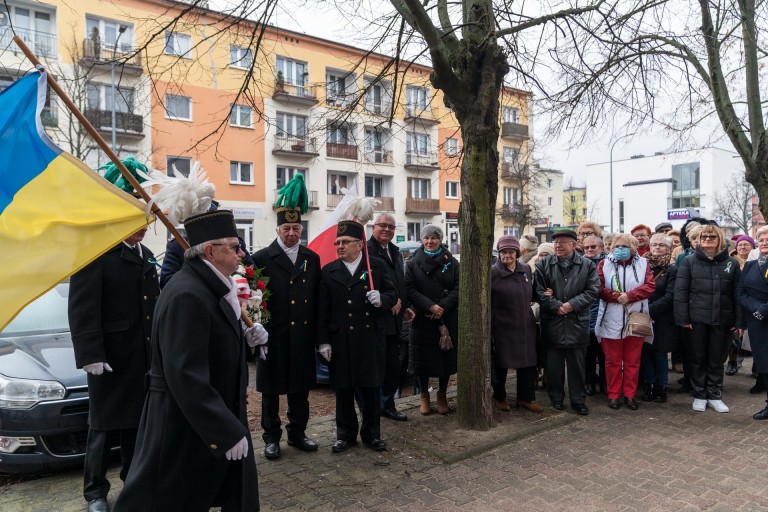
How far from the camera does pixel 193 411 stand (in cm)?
257

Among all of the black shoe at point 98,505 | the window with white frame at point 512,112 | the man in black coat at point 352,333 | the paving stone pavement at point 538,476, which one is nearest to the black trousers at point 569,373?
the paving stone pavement at point 538,476

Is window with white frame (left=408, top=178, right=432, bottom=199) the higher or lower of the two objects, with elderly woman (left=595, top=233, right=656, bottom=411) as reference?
higher

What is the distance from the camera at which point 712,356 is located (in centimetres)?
637

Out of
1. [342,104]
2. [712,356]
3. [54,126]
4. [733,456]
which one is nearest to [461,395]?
[733,456]

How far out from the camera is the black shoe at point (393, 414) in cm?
591

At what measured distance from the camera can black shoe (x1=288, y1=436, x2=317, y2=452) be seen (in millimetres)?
5012

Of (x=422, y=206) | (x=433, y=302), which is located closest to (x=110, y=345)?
(x=433, y=302)

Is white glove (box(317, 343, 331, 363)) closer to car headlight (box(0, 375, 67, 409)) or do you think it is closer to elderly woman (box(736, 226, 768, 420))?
car headlight (box(0, 375, 67, 409))

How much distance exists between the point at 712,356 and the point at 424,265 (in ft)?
11.7

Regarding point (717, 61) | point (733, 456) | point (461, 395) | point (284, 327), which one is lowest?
point (733, 456)

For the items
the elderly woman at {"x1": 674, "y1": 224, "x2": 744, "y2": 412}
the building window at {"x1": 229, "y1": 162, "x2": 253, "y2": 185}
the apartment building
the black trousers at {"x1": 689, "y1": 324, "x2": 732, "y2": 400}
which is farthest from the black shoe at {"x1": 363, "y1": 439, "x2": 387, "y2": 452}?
the building window at {"x1": 229, "y1": 162, "x2": 253, "y2": 185}

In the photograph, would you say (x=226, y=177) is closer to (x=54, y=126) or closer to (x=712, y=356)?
(x=54, y=126)

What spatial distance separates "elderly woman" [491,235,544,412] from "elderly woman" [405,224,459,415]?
0.52 meters

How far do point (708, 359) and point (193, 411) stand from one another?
6076 millimetres
